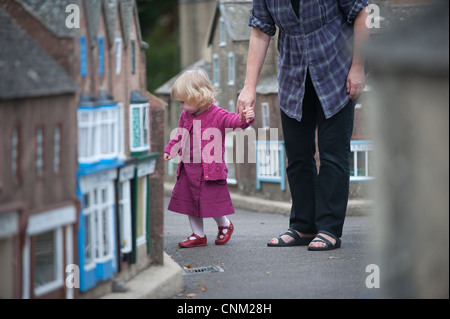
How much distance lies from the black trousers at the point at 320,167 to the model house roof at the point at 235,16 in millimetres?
7915

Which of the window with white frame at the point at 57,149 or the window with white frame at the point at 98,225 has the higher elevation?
the window with white frame at the point at 57,149

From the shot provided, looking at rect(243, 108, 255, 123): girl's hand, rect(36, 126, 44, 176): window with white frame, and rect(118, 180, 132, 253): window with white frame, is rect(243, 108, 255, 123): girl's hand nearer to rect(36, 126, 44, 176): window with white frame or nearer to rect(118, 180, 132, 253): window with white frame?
rect(118, 180, 132, 253): window with white frame

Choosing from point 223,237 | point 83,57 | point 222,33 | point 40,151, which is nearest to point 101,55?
point 83,57

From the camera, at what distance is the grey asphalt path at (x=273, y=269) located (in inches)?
173

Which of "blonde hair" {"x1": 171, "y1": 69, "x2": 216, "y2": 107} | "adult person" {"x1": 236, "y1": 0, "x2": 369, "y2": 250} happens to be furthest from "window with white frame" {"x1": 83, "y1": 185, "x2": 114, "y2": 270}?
"blonde hair" {"x1": 171, "y1": 69, "x2": 216, "y2": 107}

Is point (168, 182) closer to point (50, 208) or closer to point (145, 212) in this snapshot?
point (145, 212)

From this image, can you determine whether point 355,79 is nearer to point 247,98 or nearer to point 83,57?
point 247,98

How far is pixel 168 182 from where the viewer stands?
52.4 ft

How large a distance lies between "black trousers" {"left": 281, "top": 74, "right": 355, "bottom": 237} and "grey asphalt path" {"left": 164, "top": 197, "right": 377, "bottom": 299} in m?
0.26

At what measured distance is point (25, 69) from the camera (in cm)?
341

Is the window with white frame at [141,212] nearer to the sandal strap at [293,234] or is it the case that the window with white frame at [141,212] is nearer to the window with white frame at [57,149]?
the window with white frame at [57,149]

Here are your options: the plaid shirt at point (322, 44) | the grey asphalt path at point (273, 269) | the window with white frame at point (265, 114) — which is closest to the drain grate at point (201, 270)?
the grey asphalt path at point (273, 269)

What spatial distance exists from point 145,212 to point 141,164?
0.35 meters
